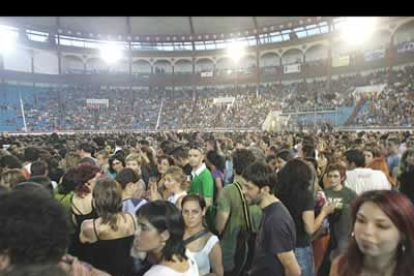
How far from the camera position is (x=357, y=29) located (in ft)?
104

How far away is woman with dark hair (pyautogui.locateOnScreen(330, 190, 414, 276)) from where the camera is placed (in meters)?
1.77

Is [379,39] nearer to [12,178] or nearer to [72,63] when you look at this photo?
[12,178]

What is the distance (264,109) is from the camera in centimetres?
3403

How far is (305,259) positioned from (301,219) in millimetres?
429

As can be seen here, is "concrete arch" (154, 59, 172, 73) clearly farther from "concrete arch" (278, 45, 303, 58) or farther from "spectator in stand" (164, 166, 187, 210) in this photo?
"spectator in stand" (164, 166, 187, 210)

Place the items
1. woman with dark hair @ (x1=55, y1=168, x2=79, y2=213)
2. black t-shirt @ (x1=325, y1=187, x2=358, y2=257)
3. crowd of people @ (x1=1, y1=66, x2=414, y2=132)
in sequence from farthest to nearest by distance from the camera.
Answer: crowd of people @ (x1=1, y1=66, x2=414, y2=132) → black t-shirt @ (x1=325, y1=187, x2=358, y2=257) → woman with dark hair @ (x1=55, y1=168, x2=79, y2=213)

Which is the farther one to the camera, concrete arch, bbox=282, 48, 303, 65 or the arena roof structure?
the arena roof structure

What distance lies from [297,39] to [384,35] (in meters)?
9.88

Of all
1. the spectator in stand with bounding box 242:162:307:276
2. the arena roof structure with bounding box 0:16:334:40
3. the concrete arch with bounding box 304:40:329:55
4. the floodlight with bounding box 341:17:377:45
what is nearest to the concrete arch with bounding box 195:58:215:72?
the arena roof structure with bounding box 0:16:334:40

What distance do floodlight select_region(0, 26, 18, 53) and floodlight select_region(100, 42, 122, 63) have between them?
34.1 feet

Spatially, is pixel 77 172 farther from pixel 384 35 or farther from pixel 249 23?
pixel 249 23

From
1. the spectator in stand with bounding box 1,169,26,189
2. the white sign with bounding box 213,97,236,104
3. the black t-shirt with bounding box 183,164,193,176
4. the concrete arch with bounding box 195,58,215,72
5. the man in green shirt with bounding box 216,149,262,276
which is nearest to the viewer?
the man in green shirt with bounding box 216,149,262,276
